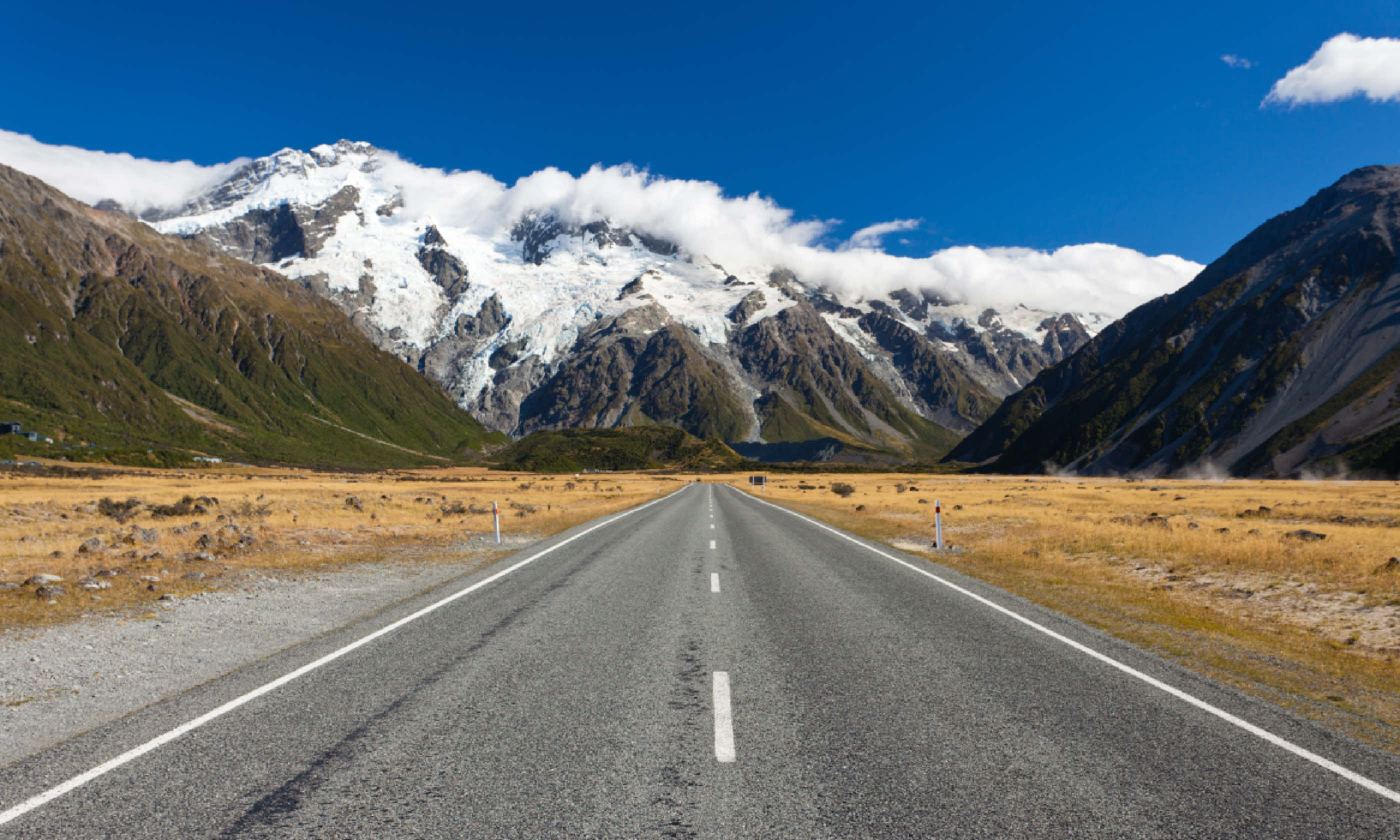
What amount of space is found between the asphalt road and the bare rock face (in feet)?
445

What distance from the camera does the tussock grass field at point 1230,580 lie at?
833 centimetres

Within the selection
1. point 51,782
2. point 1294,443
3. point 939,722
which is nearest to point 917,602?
point 939,722

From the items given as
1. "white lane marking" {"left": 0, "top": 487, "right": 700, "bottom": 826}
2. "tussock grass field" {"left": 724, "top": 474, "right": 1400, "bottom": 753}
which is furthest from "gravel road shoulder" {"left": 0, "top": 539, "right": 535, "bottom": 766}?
"tussock grass field" {"left": 724, "top": 474, "right": 1400, "bottom": 753}

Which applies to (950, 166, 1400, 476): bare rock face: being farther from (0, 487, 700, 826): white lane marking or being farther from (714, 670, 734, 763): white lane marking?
(0, 487, 700, 826): white lane marking

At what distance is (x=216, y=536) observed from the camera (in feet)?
70.1

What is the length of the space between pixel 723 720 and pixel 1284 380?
186m

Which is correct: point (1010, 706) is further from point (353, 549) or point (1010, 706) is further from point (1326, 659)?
point (353, 549)

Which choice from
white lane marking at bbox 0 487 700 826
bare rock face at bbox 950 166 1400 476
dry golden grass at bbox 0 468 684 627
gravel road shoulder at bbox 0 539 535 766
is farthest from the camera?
bare rock face at bbox 950 166 1400 476

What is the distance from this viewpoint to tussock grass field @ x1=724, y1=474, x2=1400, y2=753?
27.3 ft

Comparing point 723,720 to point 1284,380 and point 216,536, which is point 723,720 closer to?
point 216,536

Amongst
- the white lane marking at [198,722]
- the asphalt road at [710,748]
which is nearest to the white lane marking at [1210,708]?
the asphalt road at [710,748]

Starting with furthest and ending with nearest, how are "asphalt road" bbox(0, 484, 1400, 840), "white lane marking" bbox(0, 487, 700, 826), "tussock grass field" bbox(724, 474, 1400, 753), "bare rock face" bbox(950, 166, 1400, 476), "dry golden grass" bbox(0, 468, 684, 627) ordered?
"bare rock face" bbox(950, 166, 1400, 476), "dry golden grass" bbox(0, 468, 684, 627), "tussock grass field" bbox(724, 474, 1400, 753), "white lane marking" bbox(0, 487, 700, 826), "asphalt road" bbox(0, 484, 1400, 840)

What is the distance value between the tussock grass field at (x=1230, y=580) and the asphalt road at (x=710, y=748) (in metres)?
1.10

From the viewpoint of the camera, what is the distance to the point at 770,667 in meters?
8.16
